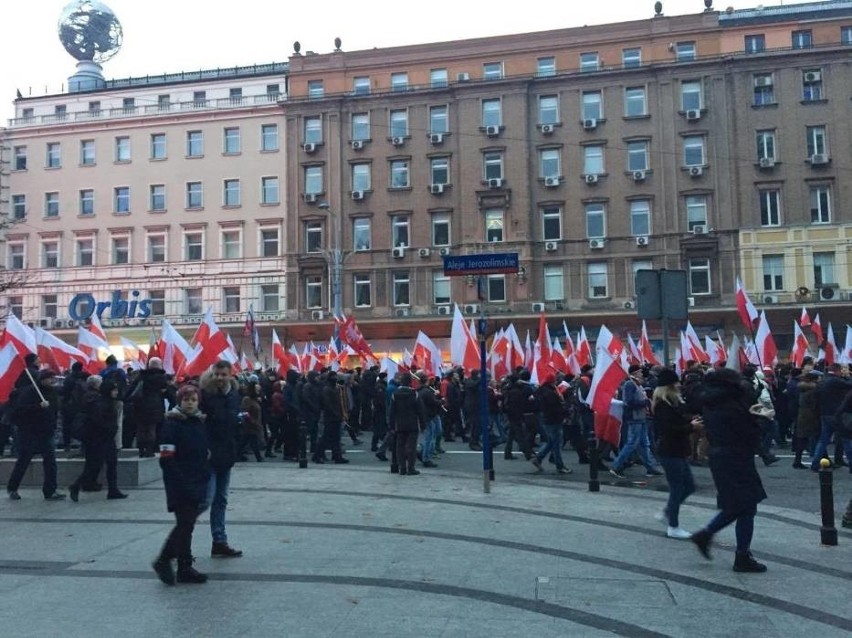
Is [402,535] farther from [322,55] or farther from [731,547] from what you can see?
[322,55]

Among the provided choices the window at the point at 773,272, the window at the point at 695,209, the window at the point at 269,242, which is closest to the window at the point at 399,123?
the window at the point at 269,242

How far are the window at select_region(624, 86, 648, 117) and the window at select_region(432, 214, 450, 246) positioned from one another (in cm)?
1111

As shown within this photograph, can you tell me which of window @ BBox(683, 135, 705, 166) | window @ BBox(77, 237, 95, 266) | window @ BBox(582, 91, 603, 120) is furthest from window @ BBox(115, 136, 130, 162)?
window @ BBox(683, 135, 705, 166)

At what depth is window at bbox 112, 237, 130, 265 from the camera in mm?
49750

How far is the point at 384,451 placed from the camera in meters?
15.9

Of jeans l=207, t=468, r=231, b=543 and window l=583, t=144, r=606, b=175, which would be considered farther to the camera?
window l=583, t=144, r=606, b=175

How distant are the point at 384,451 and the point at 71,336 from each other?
38.4 meters

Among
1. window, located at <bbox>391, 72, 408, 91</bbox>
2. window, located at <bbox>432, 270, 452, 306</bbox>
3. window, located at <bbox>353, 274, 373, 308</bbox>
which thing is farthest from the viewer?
window, located at <bbox>391, 72, 408, 91</bbox>

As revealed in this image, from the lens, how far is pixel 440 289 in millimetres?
44969

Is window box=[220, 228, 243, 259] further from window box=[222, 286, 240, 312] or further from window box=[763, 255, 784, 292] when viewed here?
window box=[763, 255, 784, 292]

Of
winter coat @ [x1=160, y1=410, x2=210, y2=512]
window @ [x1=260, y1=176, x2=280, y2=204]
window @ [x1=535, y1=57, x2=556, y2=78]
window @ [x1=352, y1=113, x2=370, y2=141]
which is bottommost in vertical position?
winter coat @ [x1=160, y1=410, x2=210, y2=512]

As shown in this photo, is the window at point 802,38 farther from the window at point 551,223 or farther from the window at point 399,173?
the window at point 399,173

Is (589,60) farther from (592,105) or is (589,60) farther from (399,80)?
(399,80)

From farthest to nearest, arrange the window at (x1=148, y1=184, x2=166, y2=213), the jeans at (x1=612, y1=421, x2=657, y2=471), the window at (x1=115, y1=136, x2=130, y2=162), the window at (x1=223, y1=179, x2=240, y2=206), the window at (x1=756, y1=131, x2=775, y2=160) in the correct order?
the window at (x1=115, y1=136, x2=130, y2=162)
the window at (x1=148, y1=184, x2=166, y2=213)
the window at (x1=223, y1=179, x2=240, y2=206)
the window at (x1=756, y1=131, x2=775, y2=160)
the jeans at (x1=612, y1=421, x2=657, y2=471)
